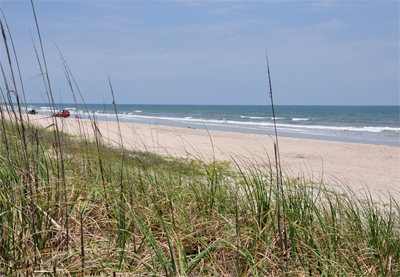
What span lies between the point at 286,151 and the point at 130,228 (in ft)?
36.8

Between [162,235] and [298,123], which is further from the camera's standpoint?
[298,123]

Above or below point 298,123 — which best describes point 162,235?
above

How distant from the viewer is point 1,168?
6.81 feet

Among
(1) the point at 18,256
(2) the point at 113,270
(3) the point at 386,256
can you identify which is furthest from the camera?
(3) the point at 386,256

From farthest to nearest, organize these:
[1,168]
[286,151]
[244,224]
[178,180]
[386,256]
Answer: [286,151] < [178,180] < [1,168] < [244,224] < [386,256]

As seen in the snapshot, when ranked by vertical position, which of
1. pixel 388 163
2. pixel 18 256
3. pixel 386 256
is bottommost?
pixel 388 163

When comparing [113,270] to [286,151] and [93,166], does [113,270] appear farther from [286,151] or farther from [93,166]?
[286,151]

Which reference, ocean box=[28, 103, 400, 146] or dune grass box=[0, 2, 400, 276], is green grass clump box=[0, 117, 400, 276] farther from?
ocean box=[28, 103, 400, 146]

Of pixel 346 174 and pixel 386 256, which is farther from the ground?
pixel 386 256

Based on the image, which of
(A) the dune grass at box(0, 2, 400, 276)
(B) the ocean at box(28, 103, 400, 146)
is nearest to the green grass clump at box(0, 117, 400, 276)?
(A) the dune grass at box(0, 2, 400, 276)

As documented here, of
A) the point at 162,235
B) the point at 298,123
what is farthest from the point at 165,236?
the point at 298,123

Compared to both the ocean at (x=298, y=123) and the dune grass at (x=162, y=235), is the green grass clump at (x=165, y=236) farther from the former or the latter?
the ocean at (x=298, y=123)

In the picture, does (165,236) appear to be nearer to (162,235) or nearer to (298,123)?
(162,235)

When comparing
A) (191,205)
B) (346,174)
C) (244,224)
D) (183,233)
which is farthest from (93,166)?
(346,174)
